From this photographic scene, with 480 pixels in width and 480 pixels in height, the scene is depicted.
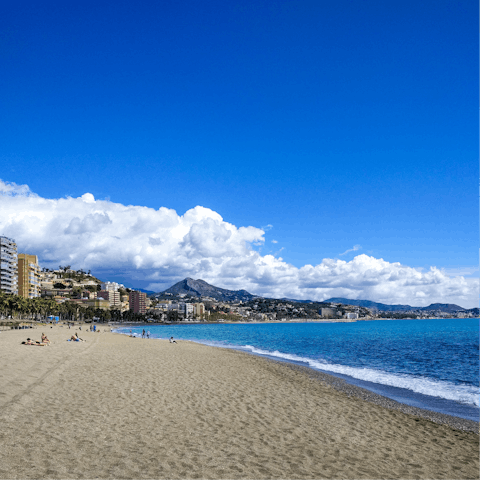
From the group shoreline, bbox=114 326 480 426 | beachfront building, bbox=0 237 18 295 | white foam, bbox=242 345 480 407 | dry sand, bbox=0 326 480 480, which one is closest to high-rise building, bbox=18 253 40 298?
beachfront building, bbox=0 237 18 295

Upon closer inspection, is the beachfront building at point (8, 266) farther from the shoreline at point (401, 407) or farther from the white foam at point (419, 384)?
the shoreline at point (401, 407)

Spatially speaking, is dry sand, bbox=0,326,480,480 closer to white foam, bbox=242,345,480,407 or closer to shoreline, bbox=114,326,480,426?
shoreline, bbox=114,326,480,426

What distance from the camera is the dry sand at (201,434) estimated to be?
7723 mm

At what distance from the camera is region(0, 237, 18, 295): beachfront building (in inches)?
5153

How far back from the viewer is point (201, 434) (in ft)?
32.8

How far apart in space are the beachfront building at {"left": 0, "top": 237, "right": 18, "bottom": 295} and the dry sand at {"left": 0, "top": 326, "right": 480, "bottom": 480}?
13479 centimetres

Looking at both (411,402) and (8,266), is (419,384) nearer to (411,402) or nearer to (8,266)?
(411,402)

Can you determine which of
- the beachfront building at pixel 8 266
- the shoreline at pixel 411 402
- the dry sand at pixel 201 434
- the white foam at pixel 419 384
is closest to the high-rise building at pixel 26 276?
the beachfront building at pixel 8 266

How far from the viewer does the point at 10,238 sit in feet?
464

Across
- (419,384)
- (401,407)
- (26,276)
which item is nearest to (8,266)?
(26,276)

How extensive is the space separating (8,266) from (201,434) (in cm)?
14838

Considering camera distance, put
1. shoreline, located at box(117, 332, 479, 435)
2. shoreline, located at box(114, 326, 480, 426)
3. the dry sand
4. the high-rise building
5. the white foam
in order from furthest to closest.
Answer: the high-rise building, the white foam, shoreline, located at box(114, 326, 480, 426), shoreline, located at box(117, 332, 479, 435), the dry sand

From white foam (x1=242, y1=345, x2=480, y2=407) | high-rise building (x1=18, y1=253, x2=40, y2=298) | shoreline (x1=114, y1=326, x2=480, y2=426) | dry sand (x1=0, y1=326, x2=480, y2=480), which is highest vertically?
high-rise building (x1=18, y1=253, x2=40, y2=298)

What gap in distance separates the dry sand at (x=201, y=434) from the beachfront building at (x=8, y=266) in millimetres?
134790
